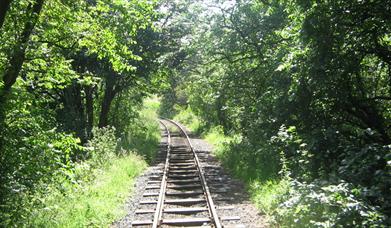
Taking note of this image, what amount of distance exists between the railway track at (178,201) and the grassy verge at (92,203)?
64 cm

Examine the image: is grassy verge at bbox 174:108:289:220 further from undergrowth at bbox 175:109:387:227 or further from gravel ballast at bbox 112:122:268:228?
gravel ballast at bbox 112:122:268:228

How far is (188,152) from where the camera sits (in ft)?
66.4

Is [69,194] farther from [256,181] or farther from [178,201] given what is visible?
[256,181]

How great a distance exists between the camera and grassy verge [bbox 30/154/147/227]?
8047 mm

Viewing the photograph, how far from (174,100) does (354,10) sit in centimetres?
6358

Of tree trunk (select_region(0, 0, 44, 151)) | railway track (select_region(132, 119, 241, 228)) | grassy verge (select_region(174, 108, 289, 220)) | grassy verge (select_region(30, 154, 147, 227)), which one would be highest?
tree trunk (select_region(0, 0, 44, 151))

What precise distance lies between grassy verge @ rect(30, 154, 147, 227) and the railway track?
2.10 feet

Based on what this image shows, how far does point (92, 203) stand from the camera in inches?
374

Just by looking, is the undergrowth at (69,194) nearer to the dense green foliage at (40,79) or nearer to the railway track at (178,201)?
the dense green foliage at (40,79)

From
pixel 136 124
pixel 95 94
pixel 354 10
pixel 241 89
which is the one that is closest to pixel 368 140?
pixel 354 10

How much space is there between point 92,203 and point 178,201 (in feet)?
7.00

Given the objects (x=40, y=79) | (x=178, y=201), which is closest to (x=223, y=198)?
(x=178, y=201)

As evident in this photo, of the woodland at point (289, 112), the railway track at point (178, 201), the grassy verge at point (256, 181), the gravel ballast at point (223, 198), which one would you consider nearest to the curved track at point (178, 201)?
the railway track at point (178, 201)

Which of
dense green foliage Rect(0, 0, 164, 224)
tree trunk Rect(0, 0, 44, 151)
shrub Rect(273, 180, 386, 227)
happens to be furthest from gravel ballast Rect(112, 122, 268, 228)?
tree trunk Rect(0, 0, 44, 151)
